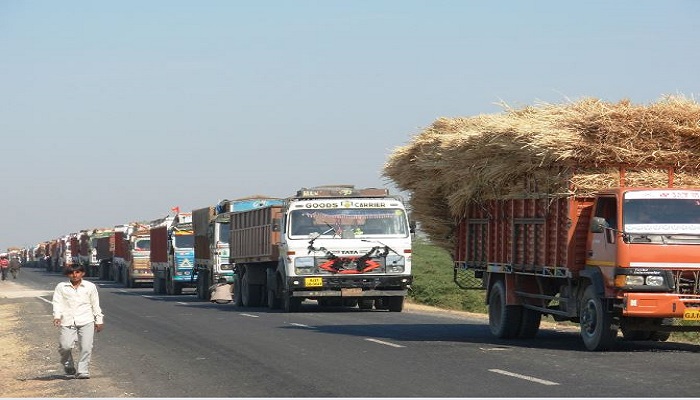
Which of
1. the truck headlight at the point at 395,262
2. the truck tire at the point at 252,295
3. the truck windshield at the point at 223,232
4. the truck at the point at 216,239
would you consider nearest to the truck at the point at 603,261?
the truck headlight at the point at 395,262

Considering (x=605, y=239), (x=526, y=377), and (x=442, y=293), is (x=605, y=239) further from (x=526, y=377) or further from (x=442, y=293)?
(x=442, y=293)

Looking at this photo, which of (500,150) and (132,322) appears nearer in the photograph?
(500,150)

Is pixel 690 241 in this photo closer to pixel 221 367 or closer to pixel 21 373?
pixel 221 367

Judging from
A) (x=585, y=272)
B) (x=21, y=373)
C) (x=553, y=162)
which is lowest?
(x=21, y=373)

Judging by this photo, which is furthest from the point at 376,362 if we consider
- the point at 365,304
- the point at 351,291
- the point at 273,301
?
the point at 273,301

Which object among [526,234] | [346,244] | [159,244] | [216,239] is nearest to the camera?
[526,234]

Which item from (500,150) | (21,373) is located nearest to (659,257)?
(500,150)

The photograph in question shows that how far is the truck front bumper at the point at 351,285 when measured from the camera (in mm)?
30516

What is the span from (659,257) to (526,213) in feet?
10.0

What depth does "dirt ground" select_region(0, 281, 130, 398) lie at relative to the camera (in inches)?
572

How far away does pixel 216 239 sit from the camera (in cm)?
4241

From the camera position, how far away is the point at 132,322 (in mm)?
29078

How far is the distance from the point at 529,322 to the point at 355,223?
9.91 metres

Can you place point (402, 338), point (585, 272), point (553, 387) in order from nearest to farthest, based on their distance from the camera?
point (553, 387), point (585, 272), point (402, 338)
